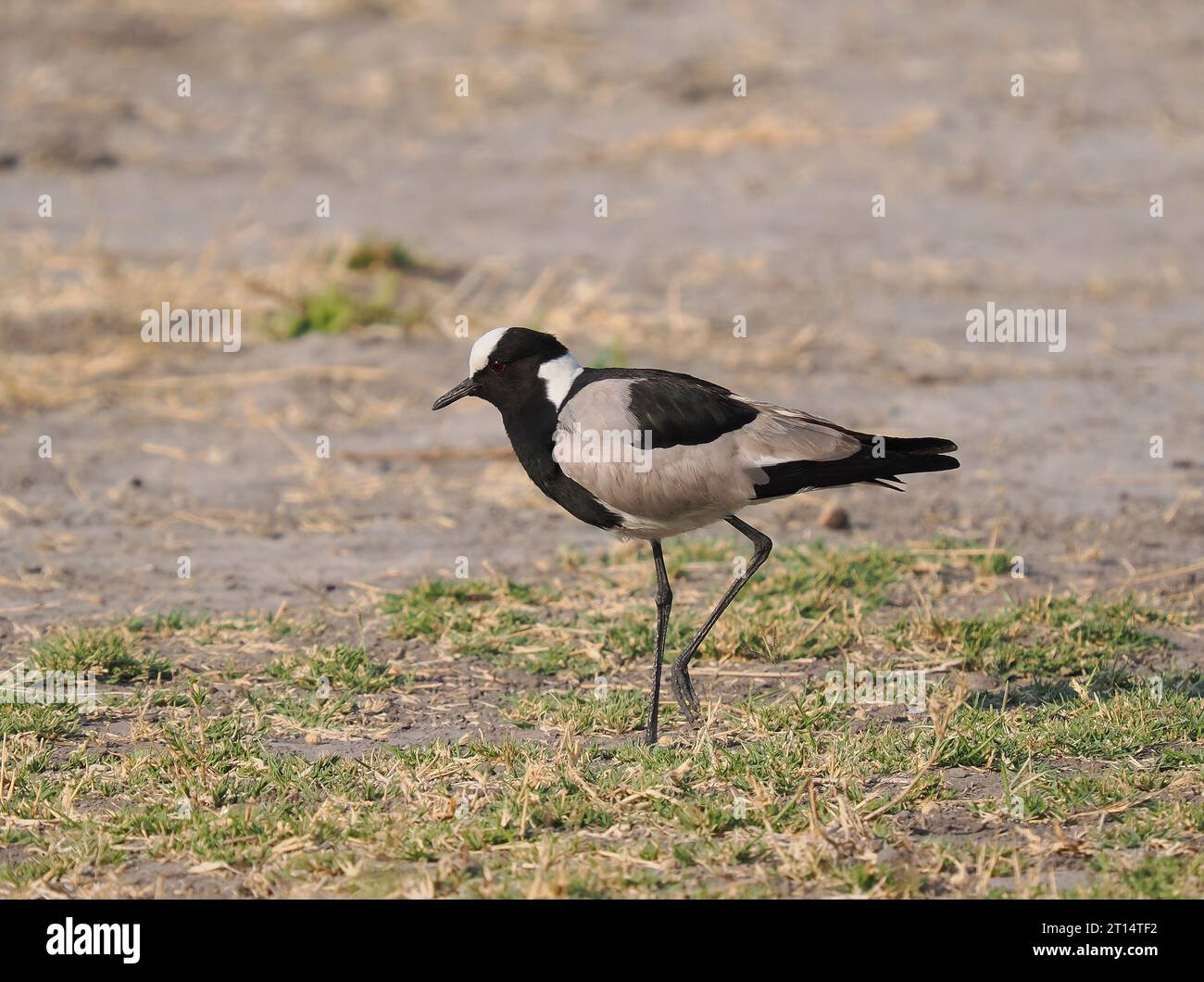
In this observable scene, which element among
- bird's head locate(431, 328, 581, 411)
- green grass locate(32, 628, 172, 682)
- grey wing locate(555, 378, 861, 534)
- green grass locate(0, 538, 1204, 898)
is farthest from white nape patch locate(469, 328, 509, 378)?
green grass locate(32, 628, 172, 682)

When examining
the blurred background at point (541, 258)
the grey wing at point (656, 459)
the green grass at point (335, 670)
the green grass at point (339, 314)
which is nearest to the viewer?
the grey wing at point (656, 459)

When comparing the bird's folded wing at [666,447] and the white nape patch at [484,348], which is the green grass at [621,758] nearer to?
the bird's folded wing at [666,447]

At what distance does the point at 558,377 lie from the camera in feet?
16.7

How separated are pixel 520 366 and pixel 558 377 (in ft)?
0.41

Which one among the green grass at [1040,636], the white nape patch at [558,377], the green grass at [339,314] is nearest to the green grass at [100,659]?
the white nape patch at [558,377]

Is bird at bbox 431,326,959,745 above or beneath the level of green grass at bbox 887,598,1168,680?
above

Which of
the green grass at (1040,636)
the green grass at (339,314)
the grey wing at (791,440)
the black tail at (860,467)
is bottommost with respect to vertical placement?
the green grass at (1040,636)

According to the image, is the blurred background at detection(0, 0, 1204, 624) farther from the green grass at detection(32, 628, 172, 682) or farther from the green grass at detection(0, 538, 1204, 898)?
the green grass at detection(0, 538, 1204, 898)

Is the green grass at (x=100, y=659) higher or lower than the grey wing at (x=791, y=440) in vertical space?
lower

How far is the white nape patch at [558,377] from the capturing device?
5.05 metres

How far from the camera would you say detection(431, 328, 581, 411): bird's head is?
16.6 ft

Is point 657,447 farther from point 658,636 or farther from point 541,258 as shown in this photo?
point 541,258

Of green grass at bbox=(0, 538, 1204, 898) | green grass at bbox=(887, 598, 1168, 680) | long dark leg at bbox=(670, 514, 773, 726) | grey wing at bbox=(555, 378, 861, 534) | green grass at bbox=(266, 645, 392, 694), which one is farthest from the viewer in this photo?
green grass at bbox=(887, 598, 1168, 680)
